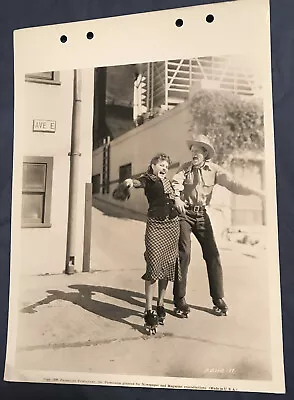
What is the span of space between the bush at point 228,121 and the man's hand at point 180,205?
104 mm

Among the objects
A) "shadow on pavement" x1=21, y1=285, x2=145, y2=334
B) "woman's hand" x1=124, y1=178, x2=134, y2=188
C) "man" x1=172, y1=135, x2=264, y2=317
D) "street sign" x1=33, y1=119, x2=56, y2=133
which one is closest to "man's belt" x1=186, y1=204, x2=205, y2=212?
"man" x1=172, y1=135, x2=264, y2=317

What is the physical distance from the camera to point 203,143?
893 mm

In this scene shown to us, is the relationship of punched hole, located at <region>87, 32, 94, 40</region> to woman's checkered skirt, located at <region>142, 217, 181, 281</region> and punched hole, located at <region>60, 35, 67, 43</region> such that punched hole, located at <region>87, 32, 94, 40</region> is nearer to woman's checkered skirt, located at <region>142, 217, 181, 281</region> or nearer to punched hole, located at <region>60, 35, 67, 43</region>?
punched hole, located at <region>60, 35, 67, 43</region>

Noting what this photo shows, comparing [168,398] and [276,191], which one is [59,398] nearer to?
[168,398]

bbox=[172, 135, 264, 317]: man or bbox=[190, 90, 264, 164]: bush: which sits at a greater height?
bbox=[190, 90, 264, 164]: bush

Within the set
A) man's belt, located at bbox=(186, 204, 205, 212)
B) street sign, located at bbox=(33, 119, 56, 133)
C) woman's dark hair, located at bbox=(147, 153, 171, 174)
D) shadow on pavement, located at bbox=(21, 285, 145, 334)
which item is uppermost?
street sign, located at bbox=(33, 119, 56, 133)

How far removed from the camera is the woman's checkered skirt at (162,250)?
2.92 ft

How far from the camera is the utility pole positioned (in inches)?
37.2

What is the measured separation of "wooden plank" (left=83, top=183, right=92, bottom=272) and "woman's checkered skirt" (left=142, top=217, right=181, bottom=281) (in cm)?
12

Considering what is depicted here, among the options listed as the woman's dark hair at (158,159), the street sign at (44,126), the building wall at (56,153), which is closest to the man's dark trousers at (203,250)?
the woman's dark hair at (158,159)

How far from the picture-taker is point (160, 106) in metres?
0.92

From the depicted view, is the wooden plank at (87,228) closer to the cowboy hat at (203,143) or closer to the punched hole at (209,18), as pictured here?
the cowboy hat at (203,143)

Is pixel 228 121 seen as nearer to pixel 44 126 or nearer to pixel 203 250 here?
pixel 203 250

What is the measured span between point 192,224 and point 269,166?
0.18 m
